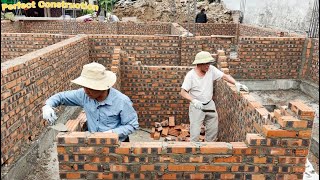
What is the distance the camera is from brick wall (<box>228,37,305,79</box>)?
8.27m

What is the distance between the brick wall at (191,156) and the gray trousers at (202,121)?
1965mm

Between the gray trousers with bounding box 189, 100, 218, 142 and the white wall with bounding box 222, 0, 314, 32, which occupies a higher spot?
the white wall with bounding box 222, 0, 314, 32

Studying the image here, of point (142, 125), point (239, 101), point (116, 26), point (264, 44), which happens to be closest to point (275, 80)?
point (264, 44)

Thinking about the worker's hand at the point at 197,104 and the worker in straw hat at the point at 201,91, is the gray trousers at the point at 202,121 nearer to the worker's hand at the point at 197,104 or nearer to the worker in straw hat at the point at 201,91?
the worker in straw hat at the point at 201,91

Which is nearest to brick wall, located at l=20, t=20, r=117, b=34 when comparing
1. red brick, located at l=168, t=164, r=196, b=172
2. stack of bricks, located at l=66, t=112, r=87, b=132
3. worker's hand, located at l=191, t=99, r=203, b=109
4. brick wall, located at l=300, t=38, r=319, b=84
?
brick wall, located at l=300, t=38, r=319, b=84

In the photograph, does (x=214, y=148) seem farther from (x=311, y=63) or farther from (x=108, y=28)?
(x=108, y=28)

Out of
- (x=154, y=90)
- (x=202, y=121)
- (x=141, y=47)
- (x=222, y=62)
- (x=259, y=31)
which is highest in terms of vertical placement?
(x=259, y=31)

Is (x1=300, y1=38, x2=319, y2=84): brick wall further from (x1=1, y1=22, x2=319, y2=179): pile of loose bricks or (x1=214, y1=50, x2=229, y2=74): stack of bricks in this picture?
(x1=214, y1=50, x2=229, y2=74): stack of bricks

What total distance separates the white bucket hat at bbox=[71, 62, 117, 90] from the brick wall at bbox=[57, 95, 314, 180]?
472 millimetres

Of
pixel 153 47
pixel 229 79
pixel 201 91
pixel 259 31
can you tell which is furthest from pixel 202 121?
pixel 259 31

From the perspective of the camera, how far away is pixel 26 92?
443cm

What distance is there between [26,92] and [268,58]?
6.32 metres

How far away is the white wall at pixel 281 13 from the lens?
10.5 meters

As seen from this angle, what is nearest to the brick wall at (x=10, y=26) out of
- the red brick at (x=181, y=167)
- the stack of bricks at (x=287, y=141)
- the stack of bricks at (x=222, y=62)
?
the stack of bricks at (x=222, y=62)
